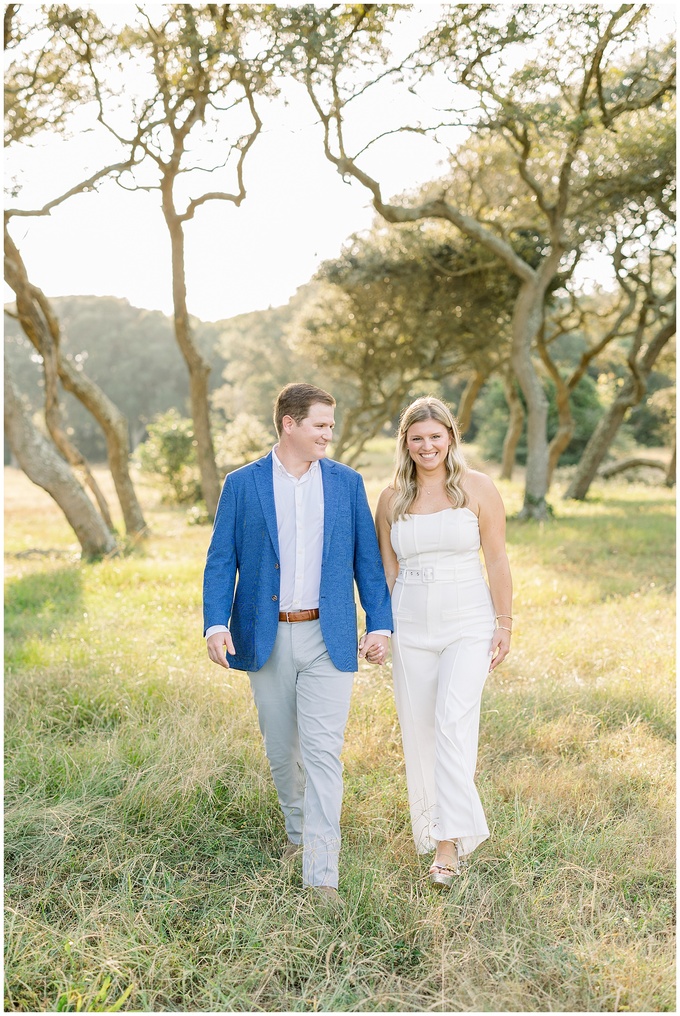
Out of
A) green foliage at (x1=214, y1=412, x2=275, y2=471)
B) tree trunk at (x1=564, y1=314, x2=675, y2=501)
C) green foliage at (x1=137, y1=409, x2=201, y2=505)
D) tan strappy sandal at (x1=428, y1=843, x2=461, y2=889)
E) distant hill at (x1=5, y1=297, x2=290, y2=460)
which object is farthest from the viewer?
distant hill at (x1=5, y1=297, x2=290, y2=460)

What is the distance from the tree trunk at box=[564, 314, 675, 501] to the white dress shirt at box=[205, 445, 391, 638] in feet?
57.0

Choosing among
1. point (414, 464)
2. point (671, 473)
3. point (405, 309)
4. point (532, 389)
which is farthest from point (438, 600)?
point (671, 473)

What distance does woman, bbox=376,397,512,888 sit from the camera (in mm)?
3955

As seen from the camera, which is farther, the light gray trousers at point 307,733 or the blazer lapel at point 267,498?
the blazer lapel at point 267,498

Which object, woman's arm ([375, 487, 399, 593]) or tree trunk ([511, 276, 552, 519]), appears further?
tree trunk ([511, 276, 552, 519])

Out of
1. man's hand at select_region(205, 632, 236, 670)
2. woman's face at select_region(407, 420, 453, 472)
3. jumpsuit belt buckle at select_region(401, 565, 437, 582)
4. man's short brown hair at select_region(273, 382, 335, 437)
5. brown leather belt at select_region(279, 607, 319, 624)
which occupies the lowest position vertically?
man's hand at select_region(205, 632, 236, 670)

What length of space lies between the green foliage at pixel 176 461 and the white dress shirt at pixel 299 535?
21198 mm

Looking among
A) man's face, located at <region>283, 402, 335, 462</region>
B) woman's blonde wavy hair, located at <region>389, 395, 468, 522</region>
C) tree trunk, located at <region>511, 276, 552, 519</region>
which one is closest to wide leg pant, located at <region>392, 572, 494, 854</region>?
woman's blonde wavy hair, located at <region>389, 395, 468, 522</region>

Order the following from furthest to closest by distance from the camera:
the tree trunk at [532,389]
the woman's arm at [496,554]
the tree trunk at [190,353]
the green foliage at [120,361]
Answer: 1. the green foliage at [120,361]
2. the tree trunk at [532,389]
3. the tree trunk at [190,353]
4. the woman's arm at [496,554]

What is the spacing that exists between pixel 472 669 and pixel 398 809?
967 millimetres

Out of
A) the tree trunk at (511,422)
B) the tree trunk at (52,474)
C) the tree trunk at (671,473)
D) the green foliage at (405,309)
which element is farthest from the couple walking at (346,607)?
the tree trunk at (671,473)

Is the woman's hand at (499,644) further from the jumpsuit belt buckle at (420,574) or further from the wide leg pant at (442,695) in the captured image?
the jumpsuit belt buckle at (420,574)

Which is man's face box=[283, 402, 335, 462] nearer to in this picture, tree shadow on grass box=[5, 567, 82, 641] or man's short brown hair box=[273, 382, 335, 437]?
man's short brown hair box=[273, 382, 335, 437]

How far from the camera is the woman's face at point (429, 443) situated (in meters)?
4.08
